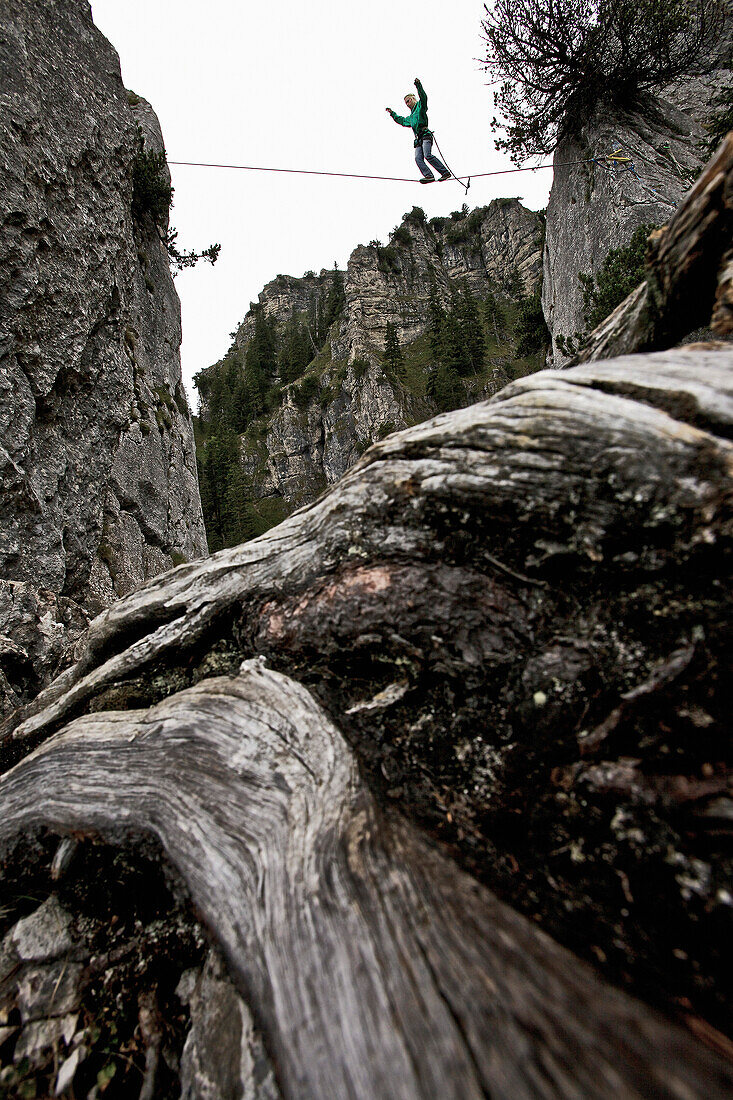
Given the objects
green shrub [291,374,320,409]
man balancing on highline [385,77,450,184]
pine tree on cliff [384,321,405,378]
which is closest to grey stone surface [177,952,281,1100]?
man balancing on highline [385,77,450,184]

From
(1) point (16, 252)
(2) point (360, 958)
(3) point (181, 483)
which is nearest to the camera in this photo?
(2) point (360, 958)

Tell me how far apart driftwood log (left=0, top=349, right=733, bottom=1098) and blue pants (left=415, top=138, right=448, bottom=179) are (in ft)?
56.0

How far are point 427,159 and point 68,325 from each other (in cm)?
1352

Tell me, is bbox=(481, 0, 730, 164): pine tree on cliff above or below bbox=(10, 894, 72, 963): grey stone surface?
above

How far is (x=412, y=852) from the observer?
2826 millimetres

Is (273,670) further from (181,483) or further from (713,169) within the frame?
(181,483)

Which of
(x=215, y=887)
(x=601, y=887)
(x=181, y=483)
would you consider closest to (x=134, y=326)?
(x=181, y=483)

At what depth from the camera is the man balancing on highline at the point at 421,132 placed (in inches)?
605

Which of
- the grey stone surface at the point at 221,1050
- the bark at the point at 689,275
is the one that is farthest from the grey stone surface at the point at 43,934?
the bark at the point at 689,275

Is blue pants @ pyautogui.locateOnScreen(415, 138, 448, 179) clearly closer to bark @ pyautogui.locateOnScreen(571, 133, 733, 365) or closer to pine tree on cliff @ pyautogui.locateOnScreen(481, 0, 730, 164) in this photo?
pine tree on cliff @ pyautogui.locateOnScreen(481, 0, 730, 164)

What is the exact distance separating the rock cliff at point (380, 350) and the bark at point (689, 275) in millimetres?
63640

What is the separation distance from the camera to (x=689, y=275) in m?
4.26

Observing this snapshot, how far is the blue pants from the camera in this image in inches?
634

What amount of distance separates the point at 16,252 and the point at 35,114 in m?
3.77
